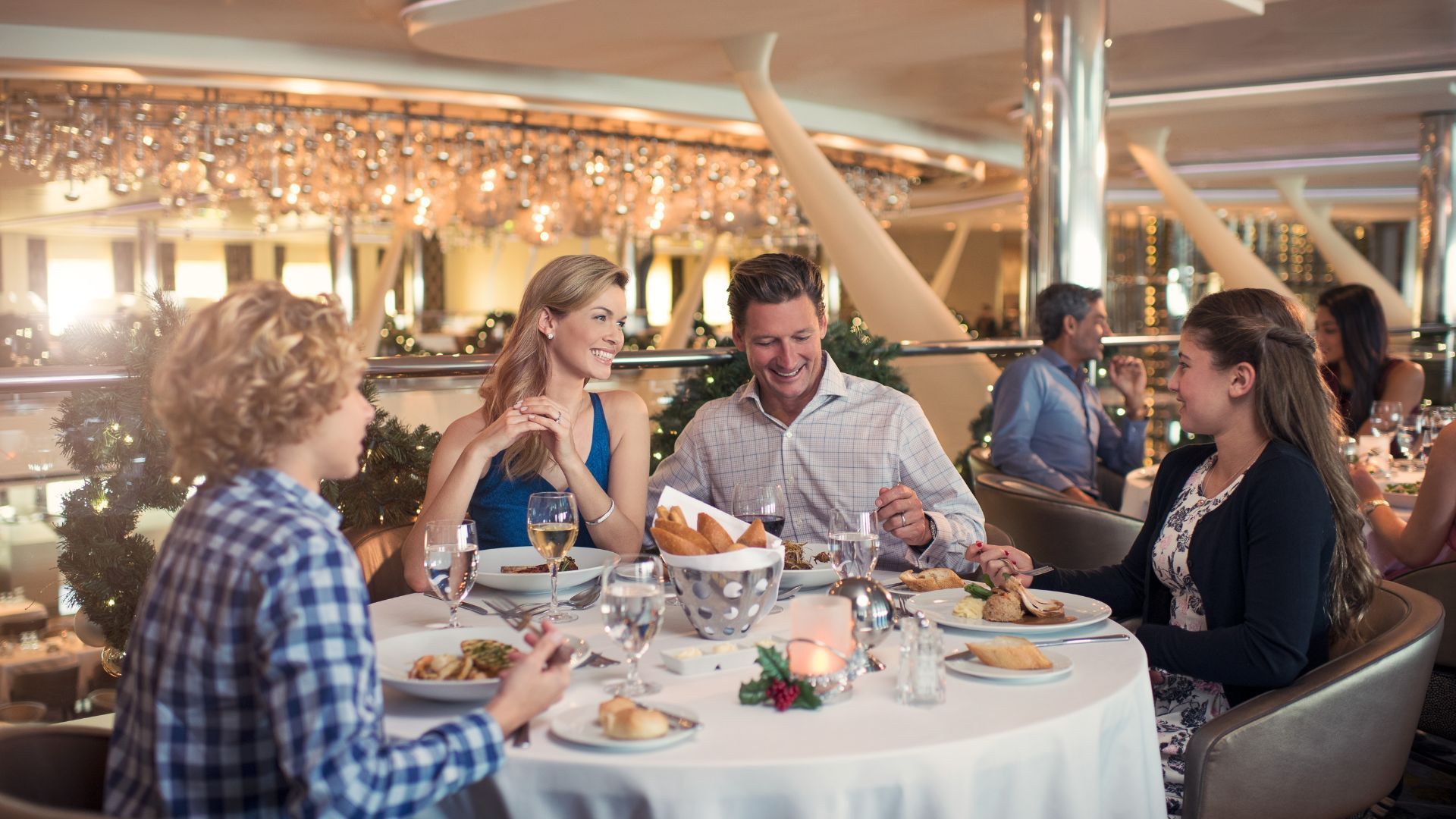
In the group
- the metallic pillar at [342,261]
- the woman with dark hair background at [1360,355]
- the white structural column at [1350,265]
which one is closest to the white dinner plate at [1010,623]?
the woman with dark hair background at [1360,355]

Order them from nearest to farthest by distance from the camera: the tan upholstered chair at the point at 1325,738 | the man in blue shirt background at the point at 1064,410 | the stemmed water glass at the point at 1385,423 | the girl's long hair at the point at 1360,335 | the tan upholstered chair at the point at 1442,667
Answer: the tan upholstered chair at the point at 1325,738 → the tan upholstered chair at the point at 1442,667 → the stemmed water glass at the point at 1385,423 → the man in blue shirt background at the point at 1064,410 → the girl's long hair at the point at 1360,335

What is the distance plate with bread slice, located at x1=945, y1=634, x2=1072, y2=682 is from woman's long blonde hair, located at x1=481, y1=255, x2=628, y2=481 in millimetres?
1256

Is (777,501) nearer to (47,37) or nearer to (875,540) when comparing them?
(875,540)

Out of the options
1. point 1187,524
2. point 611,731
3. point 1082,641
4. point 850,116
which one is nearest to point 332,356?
point 611,731

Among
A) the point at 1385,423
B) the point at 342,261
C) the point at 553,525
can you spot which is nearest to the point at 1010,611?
the point at 553,525

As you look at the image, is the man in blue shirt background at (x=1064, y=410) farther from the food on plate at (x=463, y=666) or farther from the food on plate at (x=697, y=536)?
the food on plate at (x=463, y=666)

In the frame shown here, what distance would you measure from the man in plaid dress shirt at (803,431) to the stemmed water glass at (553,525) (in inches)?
30.2

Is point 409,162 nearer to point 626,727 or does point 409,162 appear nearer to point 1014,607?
point 1014,607

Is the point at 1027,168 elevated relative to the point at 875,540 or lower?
elevated

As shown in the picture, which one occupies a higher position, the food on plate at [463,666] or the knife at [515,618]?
the food on plate at [463,666]

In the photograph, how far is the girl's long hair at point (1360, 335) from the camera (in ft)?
16.6

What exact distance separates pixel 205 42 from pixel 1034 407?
22.1 feet

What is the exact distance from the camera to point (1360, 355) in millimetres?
5094

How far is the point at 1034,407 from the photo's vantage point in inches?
183
